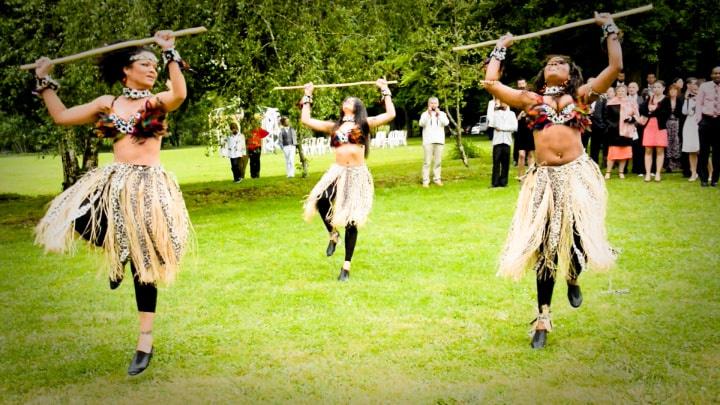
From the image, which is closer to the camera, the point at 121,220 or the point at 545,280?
the point at 121,220

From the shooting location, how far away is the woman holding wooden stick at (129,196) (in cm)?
486

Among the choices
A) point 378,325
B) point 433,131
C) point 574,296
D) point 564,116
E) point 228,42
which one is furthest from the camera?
point 433,131

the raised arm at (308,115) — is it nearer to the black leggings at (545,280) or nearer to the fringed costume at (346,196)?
the fringed costume at (346,196)

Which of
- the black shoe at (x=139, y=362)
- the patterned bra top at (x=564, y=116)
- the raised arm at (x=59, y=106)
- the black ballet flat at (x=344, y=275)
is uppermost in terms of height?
the raised arm at (x=59, y=106)

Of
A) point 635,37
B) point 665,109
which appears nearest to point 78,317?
point 665,109

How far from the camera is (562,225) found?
202 inches

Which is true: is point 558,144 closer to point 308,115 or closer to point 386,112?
point 386,112

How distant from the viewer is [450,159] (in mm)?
24328

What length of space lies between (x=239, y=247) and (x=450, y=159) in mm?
15734

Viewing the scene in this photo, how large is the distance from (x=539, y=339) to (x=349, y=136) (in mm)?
3556

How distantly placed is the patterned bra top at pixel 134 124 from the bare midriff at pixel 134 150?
4 cm

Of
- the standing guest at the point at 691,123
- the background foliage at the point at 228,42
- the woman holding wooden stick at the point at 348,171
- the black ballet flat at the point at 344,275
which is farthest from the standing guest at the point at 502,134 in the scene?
the black ballet flat at the point at 344,275

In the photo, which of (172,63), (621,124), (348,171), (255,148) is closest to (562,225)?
(172,63)

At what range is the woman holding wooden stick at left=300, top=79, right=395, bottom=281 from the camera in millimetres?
7637
